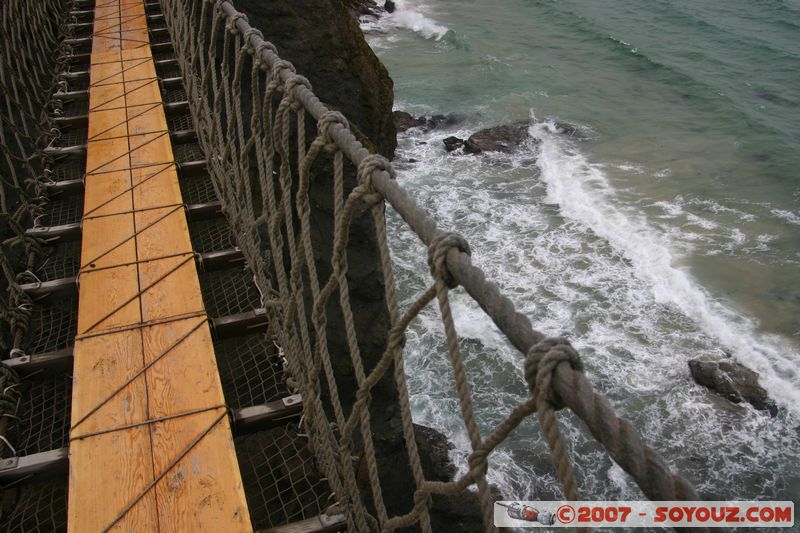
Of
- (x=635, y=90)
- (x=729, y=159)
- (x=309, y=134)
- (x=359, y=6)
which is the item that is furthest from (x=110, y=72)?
(x=359, y=6)

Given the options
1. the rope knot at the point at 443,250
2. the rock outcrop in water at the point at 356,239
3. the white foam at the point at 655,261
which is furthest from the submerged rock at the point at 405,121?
the rope knot at the point at 443,250

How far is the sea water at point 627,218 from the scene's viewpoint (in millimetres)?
8477

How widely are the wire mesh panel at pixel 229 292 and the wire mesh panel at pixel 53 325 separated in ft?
2.13

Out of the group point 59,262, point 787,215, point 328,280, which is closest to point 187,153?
point 59,262

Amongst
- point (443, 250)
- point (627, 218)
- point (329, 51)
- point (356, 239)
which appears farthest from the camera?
point (627, 218)

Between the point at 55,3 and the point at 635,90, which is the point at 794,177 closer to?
Answer: the point at 635,90

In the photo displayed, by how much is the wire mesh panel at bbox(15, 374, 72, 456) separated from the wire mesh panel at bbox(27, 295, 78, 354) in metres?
0.22

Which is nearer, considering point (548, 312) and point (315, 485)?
point (315, 485)

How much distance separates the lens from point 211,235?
3.75 meters

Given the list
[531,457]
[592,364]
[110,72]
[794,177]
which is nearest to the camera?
[110,72]

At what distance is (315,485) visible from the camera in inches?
96.5

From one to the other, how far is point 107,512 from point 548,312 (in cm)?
904

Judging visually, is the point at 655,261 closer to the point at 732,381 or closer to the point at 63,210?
the point at 732,381

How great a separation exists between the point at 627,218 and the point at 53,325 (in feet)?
39.3
